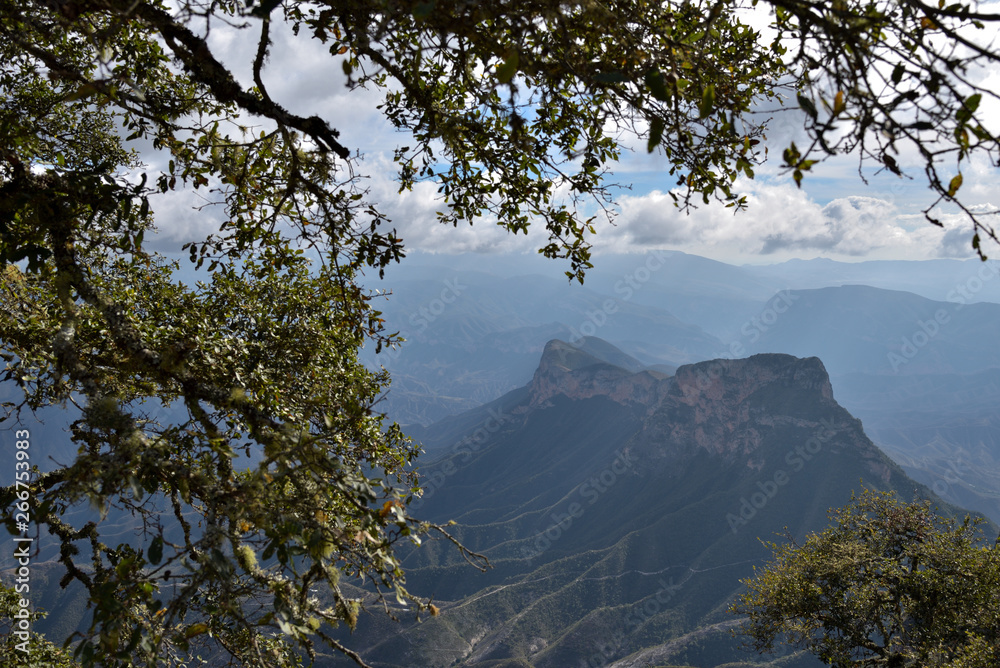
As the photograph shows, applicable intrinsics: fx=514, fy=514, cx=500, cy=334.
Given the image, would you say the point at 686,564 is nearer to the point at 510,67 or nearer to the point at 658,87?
the point at 658,87

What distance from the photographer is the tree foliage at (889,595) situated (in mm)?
15820

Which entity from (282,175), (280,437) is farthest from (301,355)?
(280,437)

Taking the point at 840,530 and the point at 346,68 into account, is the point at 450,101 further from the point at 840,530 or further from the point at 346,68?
the point at 840,530

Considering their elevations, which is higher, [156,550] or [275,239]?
[275,239]

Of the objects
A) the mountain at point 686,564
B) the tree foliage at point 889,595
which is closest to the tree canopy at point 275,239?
the tree foliage at point 889,595

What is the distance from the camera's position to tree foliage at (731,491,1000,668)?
1582cm

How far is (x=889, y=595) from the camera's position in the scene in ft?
56.6

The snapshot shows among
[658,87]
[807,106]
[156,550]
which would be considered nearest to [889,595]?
[807,106]

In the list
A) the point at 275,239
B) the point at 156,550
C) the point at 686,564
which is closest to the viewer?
the point at 156,550

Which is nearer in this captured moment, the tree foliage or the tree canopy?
the tree canopy

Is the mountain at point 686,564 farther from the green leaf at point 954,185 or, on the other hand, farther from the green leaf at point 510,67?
the green leaf at point 510,67

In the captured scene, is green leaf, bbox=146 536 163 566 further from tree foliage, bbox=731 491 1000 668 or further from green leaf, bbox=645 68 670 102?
tree foliage, bbox=731 491 1000 668

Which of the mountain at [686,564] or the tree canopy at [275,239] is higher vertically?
the tree canopy at [275,239]

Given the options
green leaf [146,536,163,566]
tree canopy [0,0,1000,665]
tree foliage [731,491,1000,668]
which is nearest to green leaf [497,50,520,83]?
tree canopy [0,0,1000,665]
